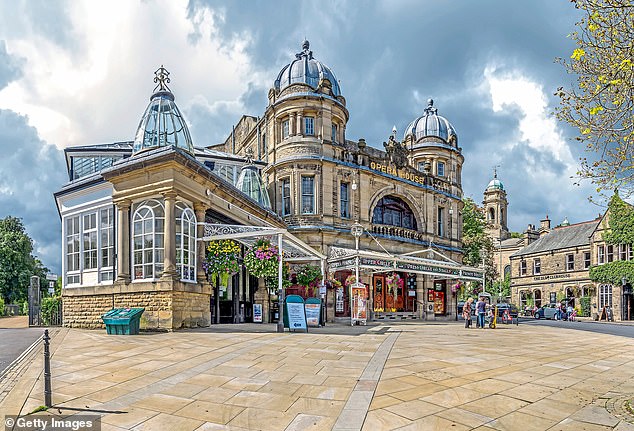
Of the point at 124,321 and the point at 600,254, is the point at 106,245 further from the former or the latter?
the point at 600,254

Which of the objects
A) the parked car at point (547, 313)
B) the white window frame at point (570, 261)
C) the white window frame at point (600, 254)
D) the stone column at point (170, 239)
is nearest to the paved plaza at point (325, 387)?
the stone column at point (170, 239)

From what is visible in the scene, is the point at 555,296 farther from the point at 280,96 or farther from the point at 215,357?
the point at 215,357

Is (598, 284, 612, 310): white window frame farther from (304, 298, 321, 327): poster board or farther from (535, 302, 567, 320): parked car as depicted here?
(304, 298, 321, 327): poster board

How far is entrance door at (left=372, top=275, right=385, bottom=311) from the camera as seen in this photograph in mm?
30567

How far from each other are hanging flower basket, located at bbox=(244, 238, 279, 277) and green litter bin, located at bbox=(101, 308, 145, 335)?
462cm

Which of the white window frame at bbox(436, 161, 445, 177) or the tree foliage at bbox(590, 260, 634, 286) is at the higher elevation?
the white window frame at bbox(436, 161, 445, 177)

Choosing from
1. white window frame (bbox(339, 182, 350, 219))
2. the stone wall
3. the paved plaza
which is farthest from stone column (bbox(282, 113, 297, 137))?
the paved plaza

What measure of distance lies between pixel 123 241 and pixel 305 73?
16654 mm

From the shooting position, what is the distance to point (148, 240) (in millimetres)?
14852

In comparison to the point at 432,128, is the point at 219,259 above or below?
below

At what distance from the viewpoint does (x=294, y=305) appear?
15.8 metres

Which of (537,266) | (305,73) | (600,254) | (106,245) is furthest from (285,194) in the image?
(537,266)

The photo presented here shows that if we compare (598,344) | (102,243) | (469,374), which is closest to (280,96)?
(102,243)

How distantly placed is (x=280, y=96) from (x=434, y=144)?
1298 centimetres
